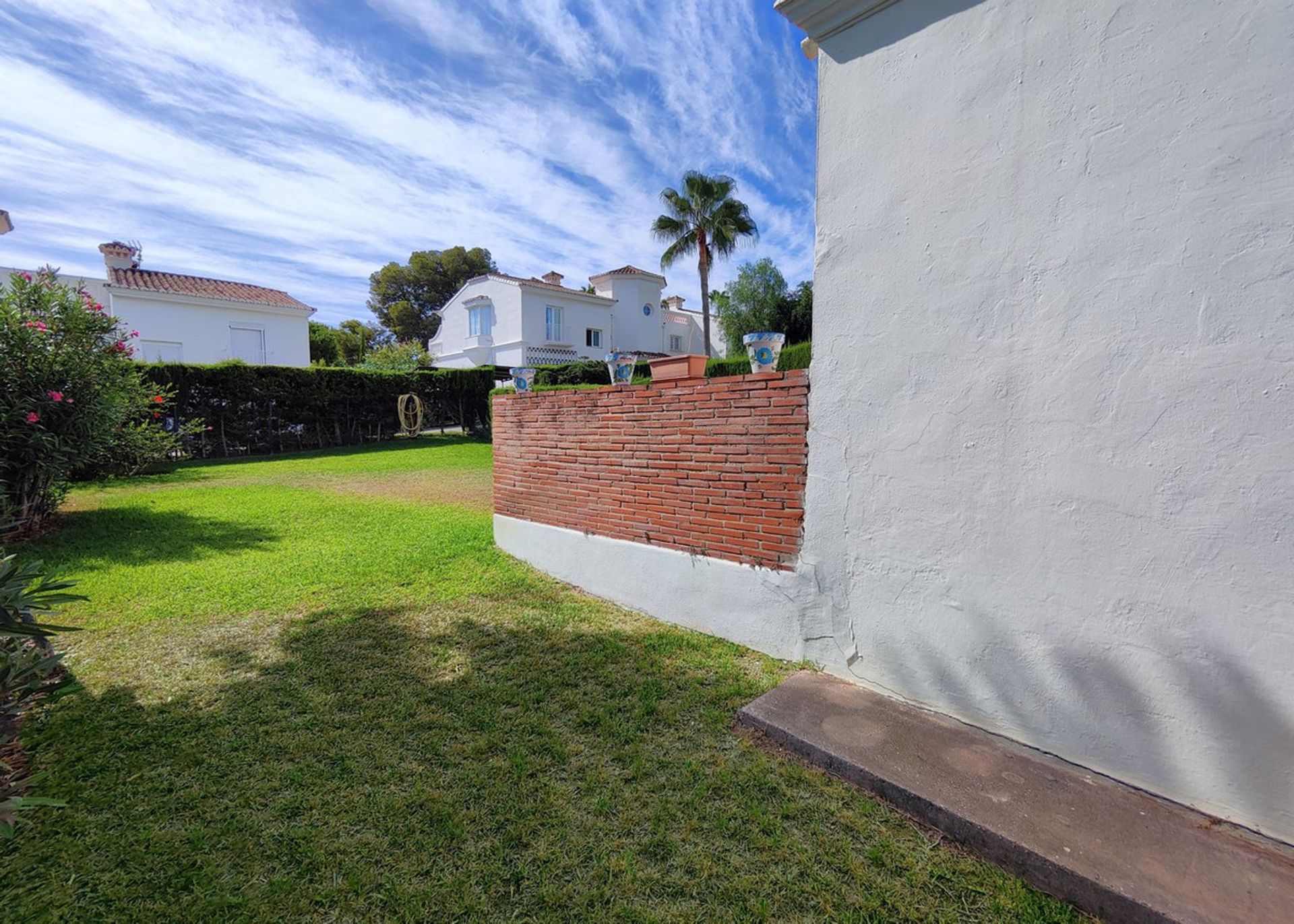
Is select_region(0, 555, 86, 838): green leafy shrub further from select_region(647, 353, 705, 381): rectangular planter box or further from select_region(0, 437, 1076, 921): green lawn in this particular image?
select_region(647, 353, 705, 381): rectangular planter box

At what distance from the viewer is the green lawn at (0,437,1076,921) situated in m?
1.77

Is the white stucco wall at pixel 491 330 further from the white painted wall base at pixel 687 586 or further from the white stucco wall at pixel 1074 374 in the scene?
the white stucco wall at pixel 1074 374

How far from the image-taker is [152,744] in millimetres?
2588

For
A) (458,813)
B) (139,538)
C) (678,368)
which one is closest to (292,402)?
(139,538)

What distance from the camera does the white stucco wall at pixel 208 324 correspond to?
20.3m

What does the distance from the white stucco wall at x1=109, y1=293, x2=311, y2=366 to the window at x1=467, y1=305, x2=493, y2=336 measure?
25.2ft

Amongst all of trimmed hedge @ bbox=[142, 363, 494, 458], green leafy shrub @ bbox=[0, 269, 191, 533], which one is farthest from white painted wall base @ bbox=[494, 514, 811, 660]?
trimmed hedge @ bbox=[142, 363, 494, 458]

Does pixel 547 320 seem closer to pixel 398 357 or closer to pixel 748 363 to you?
pixel 398 357

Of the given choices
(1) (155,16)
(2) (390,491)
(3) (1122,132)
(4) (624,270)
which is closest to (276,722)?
(3) (1122,132)

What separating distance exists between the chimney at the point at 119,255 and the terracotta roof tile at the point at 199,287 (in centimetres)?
32

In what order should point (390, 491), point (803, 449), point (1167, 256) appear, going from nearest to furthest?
point (1167, 256)
point (803, 449)
point (390, 491)

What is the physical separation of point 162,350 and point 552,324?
1612 centimetres

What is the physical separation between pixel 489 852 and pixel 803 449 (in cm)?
248

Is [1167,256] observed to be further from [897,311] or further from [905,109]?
[905,109]
